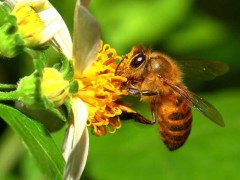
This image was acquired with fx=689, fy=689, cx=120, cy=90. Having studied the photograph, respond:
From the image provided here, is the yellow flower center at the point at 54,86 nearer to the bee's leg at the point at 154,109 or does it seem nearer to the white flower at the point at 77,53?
the white flower at the point at 77,53

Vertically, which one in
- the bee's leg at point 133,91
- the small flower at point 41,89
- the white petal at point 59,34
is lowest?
the bee's leg at point 133,91

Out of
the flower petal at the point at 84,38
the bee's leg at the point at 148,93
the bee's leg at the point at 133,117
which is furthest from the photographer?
the bee's leg at the point at 148,93

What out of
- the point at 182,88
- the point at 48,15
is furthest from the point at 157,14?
the point at 48,15

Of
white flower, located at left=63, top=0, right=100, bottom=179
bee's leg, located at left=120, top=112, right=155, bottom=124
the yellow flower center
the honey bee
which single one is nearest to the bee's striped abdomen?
the honey bee

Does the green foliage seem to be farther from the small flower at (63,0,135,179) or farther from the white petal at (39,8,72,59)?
the white petal at (39,8,72,59)

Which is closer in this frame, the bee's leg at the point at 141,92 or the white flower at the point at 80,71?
the white flower at the point at 80,71

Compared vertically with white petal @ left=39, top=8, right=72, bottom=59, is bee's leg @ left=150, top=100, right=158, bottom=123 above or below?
below

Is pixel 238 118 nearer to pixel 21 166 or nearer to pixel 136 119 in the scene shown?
pixel 21 166

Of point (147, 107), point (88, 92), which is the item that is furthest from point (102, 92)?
point (147, 107)

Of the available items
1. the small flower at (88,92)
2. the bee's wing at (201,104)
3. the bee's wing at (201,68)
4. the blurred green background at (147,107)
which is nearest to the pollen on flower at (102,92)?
the small flower at (88,92)
